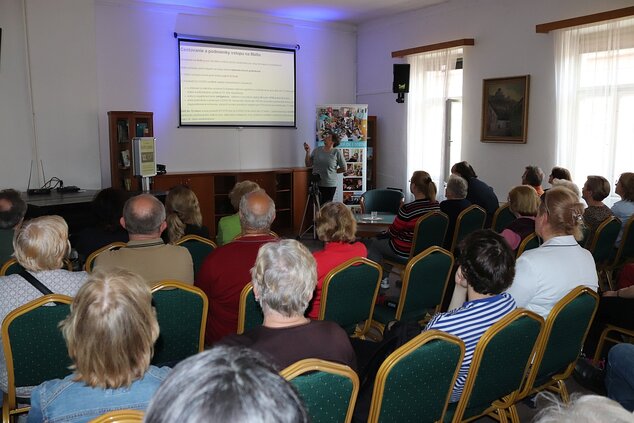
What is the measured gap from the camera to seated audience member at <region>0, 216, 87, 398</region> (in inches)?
99.0

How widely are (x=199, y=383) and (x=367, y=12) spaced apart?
9.83 meters

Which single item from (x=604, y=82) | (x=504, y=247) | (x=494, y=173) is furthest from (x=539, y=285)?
(x=494, y=173)

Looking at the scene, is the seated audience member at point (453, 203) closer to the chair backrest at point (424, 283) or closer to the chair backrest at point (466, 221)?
the chair backrest at point (466, 221)

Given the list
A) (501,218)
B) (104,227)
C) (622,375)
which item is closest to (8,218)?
(104,227)

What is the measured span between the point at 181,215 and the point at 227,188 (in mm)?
4948

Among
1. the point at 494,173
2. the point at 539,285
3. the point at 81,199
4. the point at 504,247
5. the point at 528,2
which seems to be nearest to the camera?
the point at 504,247

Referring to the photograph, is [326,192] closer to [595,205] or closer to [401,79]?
[401,79]

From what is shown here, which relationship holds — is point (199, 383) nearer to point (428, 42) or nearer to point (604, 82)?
point (604, 82)

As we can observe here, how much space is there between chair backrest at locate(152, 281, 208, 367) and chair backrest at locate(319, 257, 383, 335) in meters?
0.71

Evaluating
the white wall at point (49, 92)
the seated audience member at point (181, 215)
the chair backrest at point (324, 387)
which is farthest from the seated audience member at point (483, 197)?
the white wall at point (49, 92)

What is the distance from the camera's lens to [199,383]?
82 cm

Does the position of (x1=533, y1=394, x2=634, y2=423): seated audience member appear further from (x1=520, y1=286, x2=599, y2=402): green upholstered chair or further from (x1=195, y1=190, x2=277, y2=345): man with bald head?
(x1=195, y1=190, x2=277, y2=345): man with bald head

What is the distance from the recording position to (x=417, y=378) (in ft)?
6.69

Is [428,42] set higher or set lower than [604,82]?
higher
